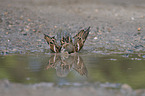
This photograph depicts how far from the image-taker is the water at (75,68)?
17.9 feet

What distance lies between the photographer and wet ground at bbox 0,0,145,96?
15.9 feet

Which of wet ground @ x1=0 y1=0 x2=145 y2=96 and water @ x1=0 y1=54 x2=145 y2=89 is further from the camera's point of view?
water @ x1=0 y1=54 x2=145 y2=89

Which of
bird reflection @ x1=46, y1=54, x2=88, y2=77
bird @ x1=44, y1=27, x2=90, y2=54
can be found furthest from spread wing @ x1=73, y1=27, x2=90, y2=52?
bird reflection @ x1=46, y1=54, x2=88, y2=77

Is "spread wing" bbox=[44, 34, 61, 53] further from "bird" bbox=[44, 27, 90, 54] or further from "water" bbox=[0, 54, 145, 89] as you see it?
"water" bbox=[0, 54, 145, 89]

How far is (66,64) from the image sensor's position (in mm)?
6879

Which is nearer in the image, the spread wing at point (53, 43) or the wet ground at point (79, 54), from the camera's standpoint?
the wet ground at point (79, 54)

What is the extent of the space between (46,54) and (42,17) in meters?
5.48

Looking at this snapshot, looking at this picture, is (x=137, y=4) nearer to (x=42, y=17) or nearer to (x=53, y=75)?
(x=42, y=17)

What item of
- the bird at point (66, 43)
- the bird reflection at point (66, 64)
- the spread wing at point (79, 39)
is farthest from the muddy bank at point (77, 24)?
the bird reflection at point (66, 64)

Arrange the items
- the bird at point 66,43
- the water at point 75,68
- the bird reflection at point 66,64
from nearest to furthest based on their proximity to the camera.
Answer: the water at point 75,68
the bird reflection at point 66,64
the bird at point 66,43

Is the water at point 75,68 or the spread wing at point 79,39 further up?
the spread wing at point 79,39

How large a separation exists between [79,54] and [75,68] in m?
1.63

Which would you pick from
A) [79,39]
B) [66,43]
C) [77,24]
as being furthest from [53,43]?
[77,24]

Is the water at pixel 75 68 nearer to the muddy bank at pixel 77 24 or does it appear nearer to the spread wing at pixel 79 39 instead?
the spread wing at pixel 79 39
